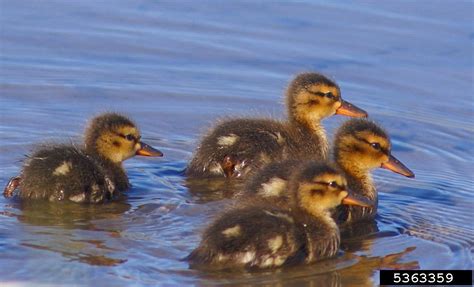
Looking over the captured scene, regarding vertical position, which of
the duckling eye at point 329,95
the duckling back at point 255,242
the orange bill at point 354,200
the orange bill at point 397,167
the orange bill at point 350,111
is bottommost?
the duckling back at point 255,242

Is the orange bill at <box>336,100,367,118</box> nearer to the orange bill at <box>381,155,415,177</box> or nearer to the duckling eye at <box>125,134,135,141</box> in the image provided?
the orange bill at <box>381,155,415,177</box>

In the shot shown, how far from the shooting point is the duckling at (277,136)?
27.8ft

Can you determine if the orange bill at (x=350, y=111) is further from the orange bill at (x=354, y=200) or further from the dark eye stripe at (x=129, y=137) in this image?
the orange bill at (x=354, y=200)

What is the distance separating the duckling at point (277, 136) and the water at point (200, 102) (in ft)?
0.95

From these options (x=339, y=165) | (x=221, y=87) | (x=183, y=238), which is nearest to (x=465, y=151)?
(x=339, y=165)

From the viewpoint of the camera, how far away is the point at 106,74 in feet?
34.5

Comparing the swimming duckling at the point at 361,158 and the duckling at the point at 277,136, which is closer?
the swimming duckling at the point at 361,158

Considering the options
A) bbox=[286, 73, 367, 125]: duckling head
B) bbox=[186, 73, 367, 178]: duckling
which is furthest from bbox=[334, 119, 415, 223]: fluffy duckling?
bbox=[286, 73, 367, 125]: duckling head

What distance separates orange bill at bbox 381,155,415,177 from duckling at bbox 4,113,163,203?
1.59m

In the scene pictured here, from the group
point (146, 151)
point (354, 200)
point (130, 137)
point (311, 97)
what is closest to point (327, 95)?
point (311, 97)

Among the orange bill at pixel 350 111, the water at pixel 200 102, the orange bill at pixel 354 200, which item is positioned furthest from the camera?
the orange bill at pixel 350 111

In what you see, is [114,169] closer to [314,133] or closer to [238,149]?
[238,149]

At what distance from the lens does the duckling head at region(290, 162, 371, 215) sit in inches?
282

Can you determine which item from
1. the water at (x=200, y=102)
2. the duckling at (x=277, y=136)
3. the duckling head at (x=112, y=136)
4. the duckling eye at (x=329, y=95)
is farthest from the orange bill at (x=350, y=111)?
the duckling head at (x=112, y=136)
